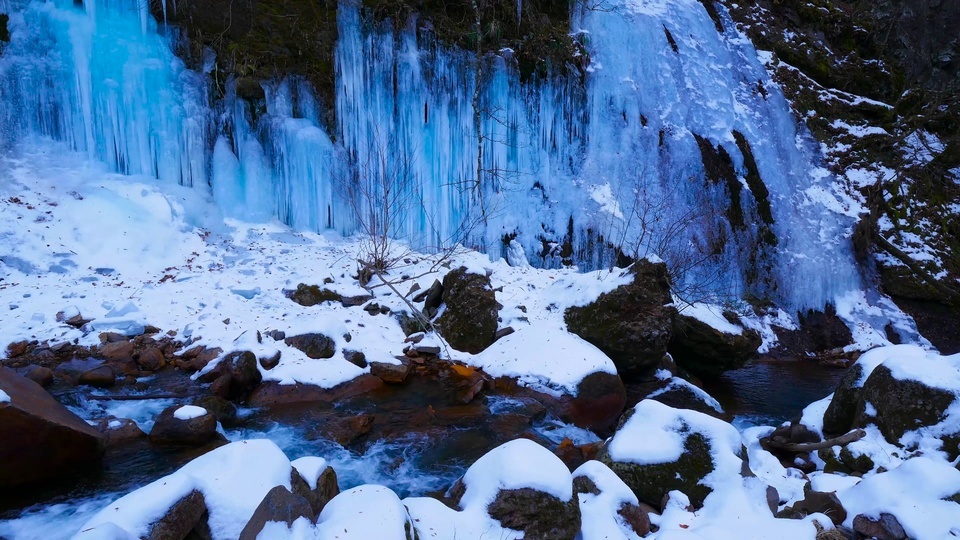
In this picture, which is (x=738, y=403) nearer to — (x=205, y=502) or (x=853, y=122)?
(x=205, y=502)

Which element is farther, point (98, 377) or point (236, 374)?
point (236, 374)

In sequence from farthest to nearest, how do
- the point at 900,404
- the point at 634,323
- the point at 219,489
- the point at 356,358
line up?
the point at 634,323 < the point at 356,358 < the point at 900,404 < the point at 219,489

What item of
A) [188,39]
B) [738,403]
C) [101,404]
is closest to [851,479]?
[738,403]

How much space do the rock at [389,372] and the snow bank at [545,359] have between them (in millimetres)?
1077

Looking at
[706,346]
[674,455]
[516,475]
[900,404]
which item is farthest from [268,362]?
[706,346]

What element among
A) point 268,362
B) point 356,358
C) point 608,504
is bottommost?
point 356,358

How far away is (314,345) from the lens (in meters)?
6.43

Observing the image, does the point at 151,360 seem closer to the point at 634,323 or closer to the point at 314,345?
the point at 314,345

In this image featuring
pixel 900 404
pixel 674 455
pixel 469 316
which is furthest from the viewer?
pixel 469 316

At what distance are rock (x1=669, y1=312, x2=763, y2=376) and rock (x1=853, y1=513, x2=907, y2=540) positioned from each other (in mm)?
4801

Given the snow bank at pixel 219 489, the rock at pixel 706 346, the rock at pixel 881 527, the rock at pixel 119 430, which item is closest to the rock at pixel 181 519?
the snow bank at pixel 219 489

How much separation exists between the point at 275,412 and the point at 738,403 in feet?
21.3

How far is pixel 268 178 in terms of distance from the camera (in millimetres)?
9914

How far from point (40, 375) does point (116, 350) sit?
85cm
